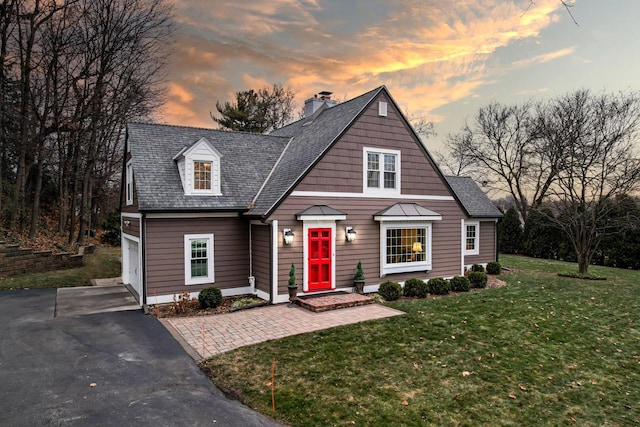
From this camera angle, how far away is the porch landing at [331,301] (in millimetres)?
11586

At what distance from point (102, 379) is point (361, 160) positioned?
1036 cm

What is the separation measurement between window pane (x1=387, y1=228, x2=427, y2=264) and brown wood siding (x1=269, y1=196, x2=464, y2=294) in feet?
1.69

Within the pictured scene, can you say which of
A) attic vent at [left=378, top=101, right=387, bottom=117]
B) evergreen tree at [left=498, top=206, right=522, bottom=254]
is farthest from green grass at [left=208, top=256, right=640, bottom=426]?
evergreen tree at [left=498, top=206, right=522, bottom=254]

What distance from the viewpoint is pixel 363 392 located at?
640cm

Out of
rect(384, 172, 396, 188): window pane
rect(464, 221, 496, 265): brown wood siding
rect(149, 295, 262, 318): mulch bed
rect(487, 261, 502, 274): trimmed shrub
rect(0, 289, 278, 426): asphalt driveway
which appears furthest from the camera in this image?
rect(464, 221, 496, 265): brown wood siding

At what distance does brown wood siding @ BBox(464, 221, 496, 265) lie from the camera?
20.2 metres

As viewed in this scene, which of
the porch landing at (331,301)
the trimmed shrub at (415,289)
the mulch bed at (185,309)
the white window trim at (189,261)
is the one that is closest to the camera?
the mulch bed at (185,309)

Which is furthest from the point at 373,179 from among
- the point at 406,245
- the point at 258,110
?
the point at 258,110

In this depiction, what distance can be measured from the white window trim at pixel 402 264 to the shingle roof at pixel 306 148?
370 cm

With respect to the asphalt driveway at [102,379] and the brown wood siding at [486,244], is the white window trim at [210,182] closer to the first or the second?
the asphalt driveway at [102,379]

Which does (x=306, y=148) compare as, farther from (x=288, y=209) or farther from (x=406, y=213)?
(x=406, y=213)

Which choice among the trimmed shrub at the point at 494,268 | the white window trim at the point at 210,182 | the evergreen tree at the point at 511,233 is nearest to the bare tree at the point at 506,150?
the evergreen tree at the point at 511,233

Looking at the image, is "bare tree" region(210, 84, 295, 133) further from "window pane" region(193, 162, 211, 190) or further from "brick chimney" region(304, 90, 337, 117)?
"window pane" region(193, 162, 211, 190)

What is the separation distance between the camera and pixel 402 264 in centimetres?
1490
